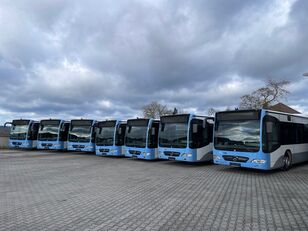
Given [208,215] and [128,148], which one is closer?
[208,215]

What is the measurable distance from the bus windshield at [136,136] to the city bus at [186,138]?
1.77 metres

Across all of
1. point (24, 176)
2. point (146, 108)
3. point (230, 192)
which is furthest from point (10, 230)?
point (146, 108)

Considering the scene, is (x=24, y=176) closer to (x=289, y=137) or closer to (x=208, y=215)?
(x=208, y=215)

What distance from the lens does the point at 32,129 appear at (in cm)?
2639

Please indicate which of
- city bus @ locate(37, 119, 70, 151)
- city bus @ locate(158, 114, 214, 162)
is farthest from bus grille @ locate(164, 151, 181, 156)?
city bus @ locate(37, 119, 70, 151)

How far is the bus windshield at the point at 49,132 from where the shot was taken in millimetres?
25047

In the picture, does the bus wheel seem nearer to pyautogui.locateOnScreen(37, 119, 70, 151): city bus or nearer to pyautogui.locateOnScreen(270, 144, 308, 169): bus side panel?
pyautogui.locateOnScreen(270, 144, 308, 169): bus side panel

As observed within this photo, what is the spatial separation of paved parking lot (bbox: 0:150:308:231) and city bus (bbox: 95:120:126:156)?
9.48 metres

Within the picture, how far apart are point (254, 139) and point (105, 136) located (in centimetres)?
1155

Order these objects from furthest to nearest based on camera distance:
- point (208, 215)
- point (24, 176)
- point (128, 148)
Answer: point (128, 148), point (24, 176), point (208, 215)

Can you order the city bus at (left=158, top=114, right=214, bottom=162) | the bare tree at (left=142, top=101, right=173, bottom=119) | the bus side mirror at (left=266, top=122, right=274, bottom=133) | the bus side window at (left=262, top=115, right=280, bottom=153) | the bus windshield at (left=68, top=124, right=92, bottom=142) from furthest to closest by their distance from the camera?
the bare tree at (left=142, top=101, right=173, bottom=119)
the bus windshield at (left=68, top=124, right=92, bottom=142)
the city bus at (left=158, top=114, right=214, bottom=162)
the bus side mirror at (left=266, top=122, right=274, bottom=133)
the bus side window at (left=262, top=115, right=280, bottom=153)

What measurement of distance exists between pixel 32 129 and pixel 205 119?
657 inches

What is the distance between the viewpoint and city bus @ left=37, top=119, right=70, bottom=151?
24969 mm

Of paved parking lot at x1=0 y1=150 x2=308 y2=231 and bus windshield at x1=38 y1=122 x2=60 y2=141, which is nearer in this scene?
paved parking lot at x1=0 y1=150 x2=308 y2=231
